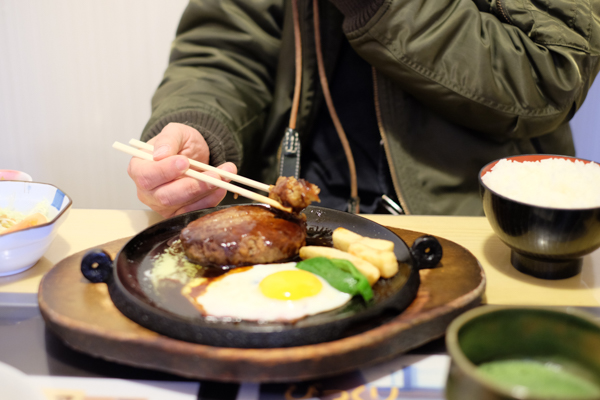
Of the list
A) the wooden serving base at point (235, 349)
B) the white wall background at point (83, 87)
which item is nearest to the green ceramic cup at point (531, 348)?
the wooden serving base at point (235, 349)

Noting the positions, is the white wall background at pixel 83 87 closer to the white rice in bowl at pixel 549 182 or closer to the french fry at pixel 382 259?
the white rice in bowl at pixel 549 182

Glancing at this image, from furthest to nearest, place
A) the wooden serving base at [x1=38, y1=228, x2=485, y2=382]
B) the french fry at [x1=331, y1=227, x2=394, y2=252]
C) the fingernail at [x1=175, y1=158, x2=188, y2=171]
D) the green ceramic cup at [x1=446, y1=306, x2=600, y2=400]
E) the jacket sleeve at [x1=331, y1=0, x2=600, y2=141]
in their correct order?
1. the jacket sleeve at [x1=331, y1=0, x2=600, y2=141]
2. the fingernail at [x1=175, y1=158, x2=188, y2=171]
3. the french fry at [x1=331, y1=227, x2=394, y2=252]
4. the wooden serving base at [x1=38, y1=228, x2=485, y2=382]
5. the green ceramic cup at [x1=446, y1=306, x2=600, y2=400]

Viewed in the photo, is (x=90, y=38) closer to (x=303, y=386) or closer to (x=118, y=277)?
(x=118, y=277)

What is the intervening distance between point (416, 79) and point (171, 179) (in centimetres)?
119

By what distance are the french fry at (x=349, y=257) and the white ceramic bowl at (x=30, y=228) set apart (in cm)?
85

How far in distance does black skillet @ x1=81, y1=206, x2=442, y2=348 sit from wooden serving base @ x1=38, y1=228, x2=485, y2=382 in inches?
0.9

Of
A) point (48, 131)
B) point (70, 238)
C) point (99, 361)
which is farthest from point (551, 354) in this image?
point (48, 131)

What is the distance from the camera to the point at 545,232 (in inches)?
52.2

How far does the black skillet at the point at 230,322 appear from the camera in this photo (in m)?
1.01

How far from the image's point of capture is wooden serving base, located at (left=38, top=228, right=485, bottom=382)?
97 centimetres

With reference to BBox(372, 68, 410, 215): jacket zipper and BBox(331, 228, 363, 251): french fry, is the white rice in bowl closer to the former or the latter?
BBox(331, 228, 363, 251): french fry

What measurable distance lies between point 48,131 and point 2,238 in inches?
126

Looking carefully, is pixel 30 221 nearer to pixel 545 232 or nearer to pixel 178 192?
pixel 178 192

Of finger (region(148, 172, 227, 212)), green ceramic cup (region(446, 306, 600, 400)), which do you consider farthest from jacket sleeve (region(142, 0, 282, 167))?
green ceramic cup (region(446, 306, 600, 400))
